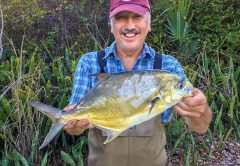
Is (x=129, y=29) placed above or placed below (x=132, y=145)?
above

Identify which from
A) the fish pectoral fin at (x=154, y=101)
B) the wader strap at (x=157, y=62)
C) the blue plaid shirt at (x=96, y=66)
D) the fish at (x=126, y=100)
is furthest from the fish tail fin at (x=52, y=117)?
the wader strap at (x=157, y=62)

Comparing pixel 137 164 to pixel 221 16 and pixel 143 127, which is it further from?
pixel 221 16

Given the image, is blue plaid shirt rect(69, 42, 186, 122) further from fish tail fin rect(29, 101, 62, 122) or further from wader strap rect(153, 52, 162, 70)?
fish tail fin rect(29, 101, 62, 122)

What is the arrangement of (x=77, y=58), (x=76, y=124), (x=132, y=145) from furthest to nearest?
(x=77, y=58) → (x=132, y=145) → (x=76, y=124)

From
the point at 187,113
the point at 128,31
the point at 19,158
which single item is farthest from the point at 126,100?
the point at 19,158

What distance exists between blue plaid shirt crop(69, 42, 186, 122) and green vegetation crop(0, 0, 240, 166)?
1568 millimetres

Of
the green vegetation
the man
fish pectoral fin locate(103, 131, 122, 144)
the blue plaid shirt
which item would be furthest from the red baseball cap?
the green vegetation

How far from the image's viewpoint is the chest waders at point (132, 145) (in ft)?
9.41

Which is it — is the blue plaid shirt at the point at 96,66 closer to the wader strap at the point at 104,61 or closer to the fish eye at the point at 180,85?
the wader strap at the point at 104,61

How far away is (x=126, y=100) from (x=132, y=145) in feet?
2.07

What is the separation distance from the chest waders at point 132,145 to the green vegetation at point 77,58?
1406 millimetres

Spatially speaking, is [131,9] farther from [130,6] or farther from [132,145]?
[132,145]

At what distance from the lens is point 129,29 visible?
2.77 meters

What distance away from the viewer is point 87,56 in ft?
9.57
